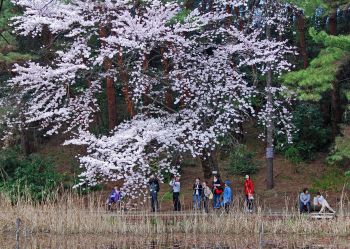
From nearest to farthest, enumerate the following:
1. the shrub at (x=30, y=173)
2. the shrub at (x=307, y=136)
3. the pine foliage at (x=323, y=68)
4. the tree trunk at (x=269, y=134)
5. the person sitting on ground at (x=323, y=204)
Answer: the pine foliage at (x=323, y=68)
the person sitting on ground at (x=323, y=204)
the tree trunk at (x=269, y=134)
the shrub at (x=30, y=173)
the shrub at (x=307, y=136)

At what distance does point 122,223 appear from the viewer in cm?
1353

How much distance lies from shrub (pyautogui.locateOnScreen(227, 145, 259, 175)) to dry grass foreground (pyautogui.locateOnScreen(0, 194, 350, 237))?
837 centimetres

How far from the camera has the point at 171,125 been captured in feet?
57.9

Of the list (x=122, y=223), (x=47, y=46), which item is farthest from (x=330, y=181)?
(x=47, y=46)

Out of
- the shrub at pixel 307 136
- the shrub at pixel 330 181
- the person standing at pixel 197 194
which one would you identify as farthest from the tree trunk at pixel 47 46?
the shrub at pixel 330 181

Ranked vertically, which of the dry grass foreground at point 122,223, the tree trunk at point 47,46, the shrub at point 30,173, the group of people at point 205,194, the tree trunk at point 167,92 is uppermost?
the tree trunk at point 47,46

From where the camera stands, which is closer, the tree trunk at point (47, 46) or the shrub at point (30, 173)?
the shrub at point (30, 173)

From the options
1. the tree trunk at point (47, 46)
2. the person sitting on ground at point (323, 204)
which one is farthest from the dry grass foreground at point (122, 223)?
the tree trunk at point (47, 46)

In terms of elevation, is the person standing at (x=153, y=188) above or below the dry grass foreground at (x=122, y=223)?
above

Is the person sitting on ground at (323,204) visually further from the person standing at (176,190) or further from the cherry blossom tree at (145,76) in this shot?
the person standing at (176,190)

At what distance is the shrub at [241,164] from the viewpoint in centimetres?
A: 2216

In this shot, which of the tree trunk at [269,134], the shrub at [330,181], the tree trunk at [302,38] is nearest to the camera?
the tree trunk at [269,134]

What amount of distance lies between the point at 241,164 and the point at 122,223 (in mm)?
9548

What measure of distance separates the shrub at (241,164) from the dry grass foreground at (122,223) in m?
8.37
